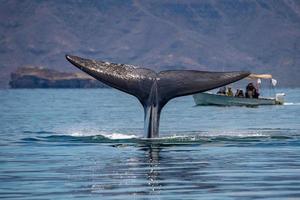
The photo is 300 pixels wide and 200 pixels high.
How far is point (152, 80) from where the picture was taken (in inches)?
1189

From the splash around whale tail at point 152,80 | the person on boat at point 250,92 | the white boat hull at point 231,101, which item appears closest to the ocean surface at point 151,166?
the splash around whale tail at point 152,80

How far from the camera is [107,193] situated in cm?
2097

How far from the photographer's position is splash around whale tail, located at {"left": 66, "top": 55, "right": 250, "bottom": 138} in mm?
29516

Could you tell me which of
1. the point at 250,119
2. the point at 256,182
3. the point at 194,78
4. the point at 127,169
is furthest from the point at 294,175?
the point at 250,119

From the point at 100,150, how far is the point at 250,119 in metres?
22.2

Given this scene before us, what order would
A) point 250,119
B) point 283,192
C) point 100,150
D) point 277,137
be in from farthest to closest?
point 250,119
point 277,137
point 100,150
point 283,192

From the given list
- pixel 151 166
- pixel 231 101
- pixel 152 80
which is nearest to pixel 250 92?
pixel 231 101

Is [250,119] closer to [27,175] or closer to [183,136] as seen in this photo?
[183,136]

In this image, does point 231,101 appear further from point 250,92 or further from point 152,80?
point 152,80

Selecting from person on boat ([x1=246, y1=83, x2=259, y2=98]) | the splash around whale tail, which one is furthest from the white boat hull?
the splash around whale tail

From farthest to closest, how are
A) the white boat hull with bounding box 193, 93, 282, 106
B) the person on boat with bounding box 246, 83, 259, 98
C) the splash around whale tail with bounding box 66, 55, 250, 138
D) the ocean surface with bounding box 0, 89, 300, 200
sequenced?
the person on boat with bounding box 246, 83, 259, 98 → the white boat hull with bounding box 193, 93, 282, 106 → the splash around whale tail with bounding box 66, 55, 250, 138 → the ocean surface with bounding box 0, 89, 300, 200

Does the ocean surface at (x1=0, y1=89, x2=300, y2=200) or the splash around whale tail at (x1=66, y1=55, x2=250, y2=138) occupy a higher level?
the splash around whale tail at (x1=66, y1=55, x2=250, y2=138)

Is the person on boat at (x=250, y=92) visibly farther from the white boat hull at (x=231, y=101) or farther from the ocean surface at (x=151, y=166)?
the ocean surface at (x=151, y=166)

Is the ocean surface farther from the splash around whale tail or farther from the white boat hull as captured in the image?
the white boat hull
